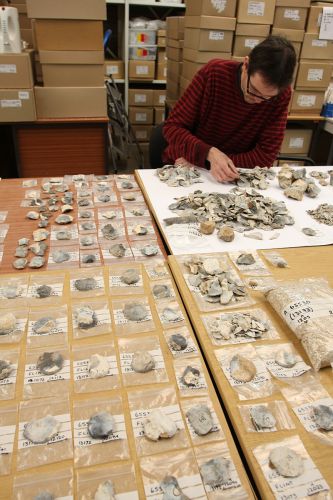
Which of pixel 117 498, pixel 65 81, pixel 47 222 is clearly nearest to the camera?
pixel 117 498

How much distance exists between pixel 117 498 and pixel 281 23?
8.86 feet

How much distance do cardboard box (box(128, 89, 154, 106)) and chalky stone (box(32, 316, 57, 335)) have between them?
10.3 feet

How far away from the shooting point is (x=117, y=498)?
0.53 meters

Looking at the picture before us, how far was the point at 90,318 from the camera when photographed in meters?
0.80

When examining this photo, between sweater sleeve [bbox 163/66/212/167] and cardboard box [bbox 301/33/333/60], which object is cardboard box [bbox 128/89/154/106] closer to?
cardboard box [bbox 301/33/333/60]

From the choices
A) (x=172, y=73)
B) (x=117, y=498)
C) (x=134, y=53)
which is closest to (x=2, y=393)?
(x=117, y=498)

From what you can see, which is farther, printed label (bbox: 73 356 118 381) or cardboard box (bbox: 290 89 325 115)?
cardboard box (bbox: 290 89 325 115)

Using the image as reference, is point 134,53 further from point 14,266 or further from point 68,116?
point 14,266

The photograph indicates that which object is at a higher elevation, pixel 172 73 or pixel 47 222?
pixel 172 73

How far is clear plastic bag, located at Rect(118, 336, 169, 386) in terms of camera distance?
27.3 inches

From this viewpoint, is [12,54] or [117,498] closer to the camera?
[117,498]

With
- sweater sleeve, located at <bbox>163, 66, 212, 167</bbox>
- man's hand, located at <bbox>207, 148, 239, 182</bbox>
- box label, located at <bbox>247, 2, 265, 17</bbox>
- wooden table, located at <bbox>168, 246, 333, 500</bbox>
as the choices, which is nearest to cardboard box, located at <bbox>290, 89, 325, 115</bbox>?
box label, located at <bbox>247, 2, 265, 17</bbox>

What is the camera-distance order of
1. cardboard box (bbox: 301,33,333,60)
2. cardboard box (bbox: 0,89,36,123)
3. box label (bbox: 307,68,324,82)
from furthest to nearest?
box label (bbox: 307,68,324,82), cardboard box (bbox: 301,33,333,60), cardboard box (bbox: 0,89,36,123)

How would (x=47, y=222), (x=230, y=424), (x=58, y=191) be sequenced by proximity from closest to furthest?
1. (x=230, y=424)
2. (x=47, y=222)
3. (x=58, y=191)
